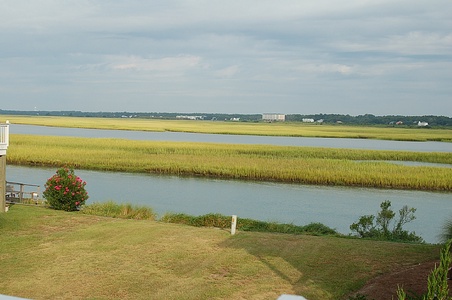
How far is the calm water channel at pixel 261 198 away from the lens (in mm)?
26031

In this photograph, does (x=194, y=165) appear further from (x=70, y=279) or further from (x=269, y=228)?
(x=70, y=279)

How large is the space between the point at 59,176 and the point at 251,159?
31.5 metres

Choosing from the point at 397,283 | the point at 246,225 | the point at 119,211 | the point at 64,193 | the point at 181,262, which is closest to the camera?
the point at 397,283

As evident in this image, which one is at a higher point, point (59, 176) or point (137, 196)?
point (59, 176)

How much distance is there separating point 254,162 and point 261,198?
15997 millimetres

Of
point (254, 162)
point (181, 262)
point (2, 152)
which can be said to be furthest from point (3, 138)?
point (254, 162)

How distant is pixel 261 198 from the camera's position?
31344mm

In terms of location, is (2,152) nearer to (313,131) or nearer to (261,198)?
(261,198)

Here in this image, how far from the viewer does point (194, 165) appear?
44.4m

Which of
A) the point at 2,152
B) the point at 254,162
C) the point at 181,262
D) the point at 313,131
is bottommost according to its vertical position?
the point at 254,162

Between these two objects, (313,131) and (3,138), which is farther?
(313,131)

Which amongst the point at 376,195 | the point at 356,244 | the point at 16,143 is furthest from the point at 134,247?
the point at 16,143

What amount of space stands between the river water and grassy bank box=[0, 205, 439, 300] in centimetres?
990

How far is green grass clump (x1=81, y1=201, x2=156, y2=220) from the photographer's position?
18.7 meters
